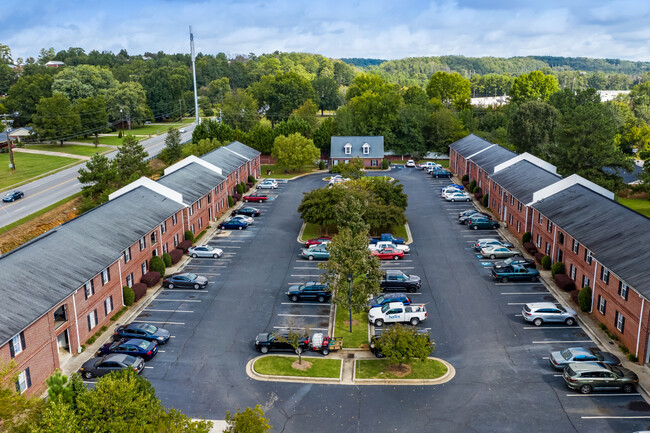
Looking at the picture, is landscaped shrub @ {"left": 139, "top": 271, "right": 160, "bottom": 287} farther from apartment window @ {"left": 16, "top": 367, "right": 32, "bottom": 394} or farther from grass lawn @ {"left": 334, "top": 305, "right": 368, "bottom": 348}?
grass lawn @ {"left": 334, "top": 305, "right": 368, "bottom": 348}

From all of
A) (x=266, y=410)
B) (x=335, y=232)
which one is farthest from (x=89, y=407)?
(x=335, y=232)

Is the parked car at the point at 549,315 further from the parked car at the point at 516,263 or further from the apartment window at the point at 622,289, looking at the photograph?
the parked car at the point at 516,263

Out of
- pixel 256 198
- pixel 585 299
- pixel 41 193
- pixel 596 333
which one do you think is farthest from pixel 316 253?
pixel 41 193

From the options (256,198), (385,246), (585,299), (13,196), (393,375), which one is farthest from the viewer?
(256,198)

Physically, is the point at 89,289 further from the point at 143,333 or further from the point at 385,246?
the point at 385,246

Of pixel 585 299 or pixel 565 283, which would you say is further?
pixel 565 283

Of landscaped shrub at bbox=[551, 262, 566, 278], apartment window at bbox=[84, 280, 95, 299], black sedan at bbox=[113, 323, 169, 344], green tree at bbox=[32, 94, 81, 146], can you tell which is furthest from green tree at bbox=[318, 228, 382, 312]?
green tree at bbox=[32, 94, 81, 146]
